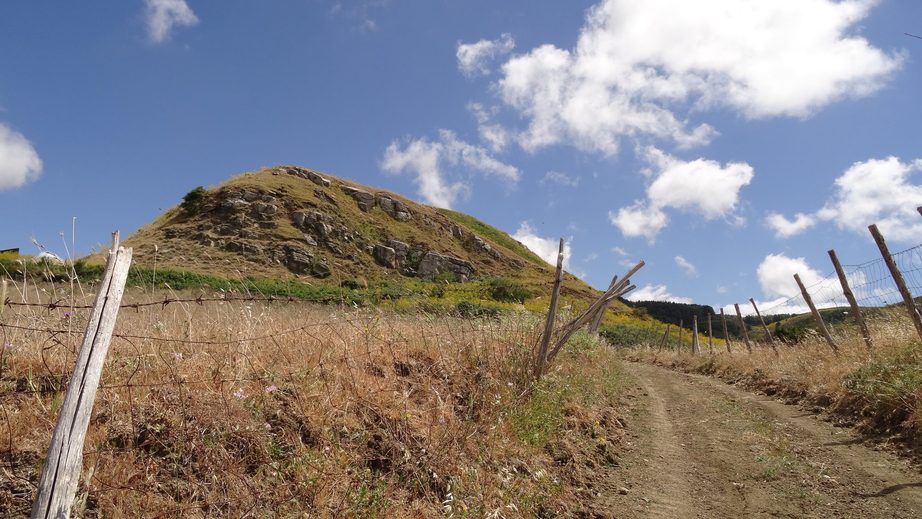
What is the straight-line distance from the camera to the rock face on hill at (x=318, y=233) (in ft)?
147

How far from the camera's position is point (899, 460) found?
6.10 m

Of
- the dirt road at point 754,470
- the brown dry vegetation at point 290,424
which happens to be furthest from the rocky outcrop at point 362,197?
the brown dry vegetation at point 290,424

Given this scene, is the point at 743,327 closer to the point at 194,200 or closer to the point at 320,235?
the point at 320,235

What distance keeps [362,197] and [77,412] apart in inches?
2764

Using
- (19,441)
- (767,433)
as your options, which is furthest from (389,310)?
(767,433)

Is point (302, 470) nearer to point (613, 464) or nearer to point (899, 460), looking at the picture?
point (613, 464)

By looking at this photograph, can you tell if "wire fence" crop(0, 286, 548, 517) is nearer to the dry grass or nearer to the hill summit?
the dry grass

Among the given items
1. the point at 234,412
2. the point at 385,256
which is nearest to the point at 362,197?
the point at 385,256

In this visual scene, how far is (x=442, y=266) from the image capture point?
206 feet

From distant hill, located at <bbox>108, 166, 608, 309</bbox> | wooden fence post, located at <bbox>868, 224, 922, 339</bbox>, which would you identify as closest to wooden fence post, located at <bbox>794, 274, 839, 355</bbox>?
wooden fence post, located at <bbox>868, 224, 922, 339</bbox>

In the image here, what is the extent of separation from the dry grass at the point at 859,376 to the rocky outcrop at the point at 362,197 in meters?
59.6

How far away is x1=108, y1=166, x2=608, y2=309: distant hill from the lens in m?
44.1

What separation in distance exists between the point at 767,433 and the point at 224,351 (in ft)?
24.2

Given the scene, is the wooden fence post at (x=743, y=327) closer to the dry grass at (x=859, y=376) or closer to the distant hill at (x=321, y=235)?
the dry grass at (x=859, y=376)
